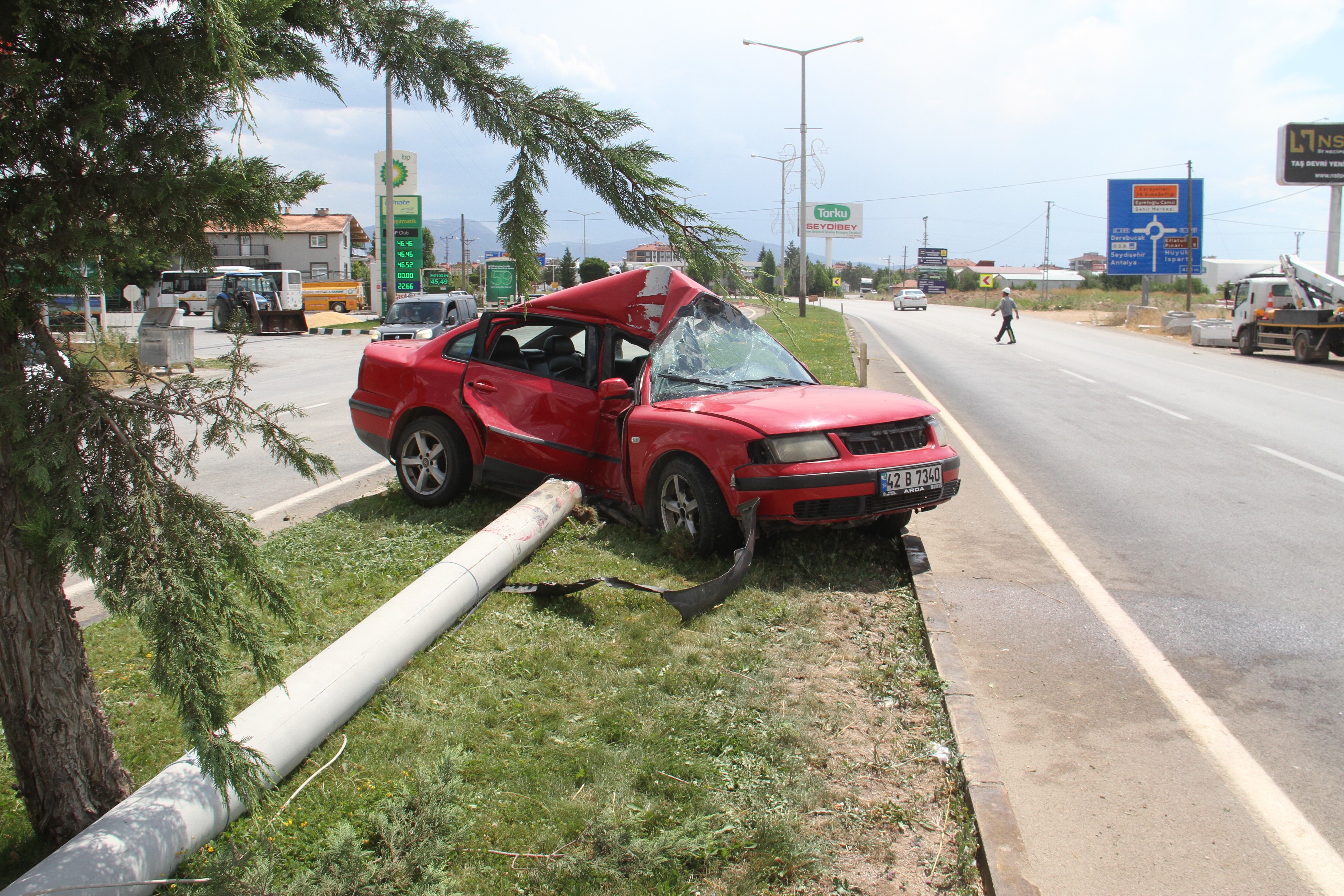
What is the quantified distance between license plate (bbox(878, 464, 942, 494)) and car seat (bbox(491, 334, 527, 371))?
9.71 ft

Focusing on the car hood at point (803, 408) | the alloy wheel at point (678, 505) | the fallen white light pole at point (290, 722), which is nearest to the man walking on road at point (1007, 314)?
the car hood at point (803, 408)

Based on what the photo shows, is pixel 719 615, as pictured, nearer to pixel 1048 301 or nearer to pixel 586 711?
pixel 586 711

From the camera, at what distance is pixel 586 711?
3738 mm

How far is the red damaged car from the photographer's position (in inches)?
216

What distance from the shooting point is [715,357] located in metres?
6.66

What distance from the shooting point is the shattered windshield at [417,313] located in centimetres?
2352

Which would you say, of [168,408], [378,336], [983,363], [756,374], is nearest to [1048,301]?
[983,363]

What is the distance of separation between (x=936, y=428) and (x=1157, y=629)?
1.81 m

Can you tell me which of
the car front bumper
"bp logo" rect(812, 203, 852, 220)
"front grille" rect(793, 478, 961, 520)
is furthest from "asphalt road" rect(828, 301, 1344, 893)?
"bp logo" rect(812, 203, 852, 220)

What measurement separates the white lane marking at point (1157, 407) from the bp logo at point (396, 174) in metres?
26.8

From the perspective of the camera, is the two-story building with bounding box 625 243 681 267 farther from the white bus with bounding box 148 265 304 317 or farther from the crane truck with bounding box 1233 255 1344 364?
the white bus with bounding box 148 265 304 317

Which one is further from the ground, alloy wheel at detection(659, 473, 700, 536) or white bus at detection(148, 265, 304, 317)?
white bus at detection(148, 265, 304, 317)

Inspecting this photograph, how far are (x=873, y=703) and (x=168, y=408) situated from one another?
2891 mm

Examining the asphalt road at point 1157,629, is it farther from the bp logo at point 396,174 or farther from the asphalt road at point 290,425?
the bp logo at point 396,174
